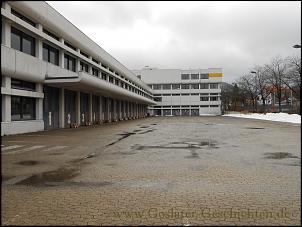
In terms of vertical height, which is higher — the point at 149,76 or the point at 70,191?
the point at 149,76

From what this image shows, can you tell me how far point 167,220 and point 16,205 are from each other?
2.51 metres

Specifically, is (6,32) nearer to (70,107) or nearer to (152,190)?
(70,107)

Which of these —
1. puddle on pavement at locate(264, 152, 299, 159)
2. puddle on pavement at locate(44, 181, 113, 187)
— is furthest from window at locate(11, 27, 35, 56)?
puddle on pavement at locate(264, 152, 299, 159)

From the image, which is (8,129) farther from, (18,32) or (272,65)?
(272,65)

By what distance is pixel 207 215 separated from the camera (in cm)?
445

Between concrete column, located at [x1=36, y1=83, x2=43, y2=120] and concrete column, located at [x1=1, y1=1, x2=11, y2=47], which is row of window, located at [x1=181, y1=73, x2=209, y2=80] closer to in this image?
concrete column, located at [x1=36, y1=83, x2=43, y2=120]

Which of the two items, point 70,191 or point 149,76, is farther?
point 149,76

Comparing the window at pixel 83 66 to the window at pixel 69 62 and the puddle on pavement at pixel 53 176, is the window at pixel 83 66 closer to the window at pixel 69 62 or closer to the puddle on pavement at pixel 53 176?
the window at pixel 69 62

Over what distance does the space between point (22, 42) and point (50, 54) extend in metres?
4.60

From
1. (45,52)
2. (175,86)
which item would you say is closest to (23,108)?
(45,52)

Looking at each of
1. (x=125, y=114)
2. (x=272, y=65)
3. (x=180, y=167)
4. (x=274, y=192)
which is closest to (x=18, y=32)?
(x=180, y=167)

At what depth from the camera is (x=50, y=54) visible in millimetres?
25891

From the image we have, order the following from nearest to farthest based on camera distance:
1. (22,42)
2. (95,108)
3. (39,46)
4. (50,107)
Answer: (22,42), (39,46), (50,107), (95,108)

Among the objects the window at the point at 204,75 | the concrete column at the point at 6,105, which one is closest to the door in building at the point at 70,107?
the concrete column at the point at 6,105
